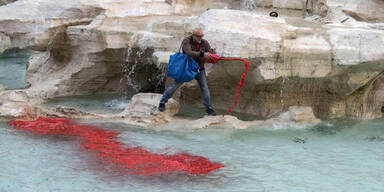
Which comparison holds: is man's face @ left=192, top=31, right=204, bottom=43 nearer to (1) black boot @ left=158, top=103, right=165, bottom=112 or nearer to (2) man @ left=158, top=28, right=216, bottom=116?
(2) man @ left=158, top=28, right=216, bottom=116

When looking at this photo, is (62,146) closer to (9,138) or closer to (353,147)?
(9,138)

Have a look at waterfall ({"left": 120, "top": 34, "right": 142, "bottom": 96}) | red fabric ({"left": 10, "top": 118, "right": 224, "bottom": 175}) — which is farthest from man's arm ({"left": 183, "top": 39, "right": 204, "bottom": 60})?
waterfall ({"left": 120, "top": 34, "right": 142, "bottom": 96})

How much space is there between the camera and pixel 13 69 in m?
14.7

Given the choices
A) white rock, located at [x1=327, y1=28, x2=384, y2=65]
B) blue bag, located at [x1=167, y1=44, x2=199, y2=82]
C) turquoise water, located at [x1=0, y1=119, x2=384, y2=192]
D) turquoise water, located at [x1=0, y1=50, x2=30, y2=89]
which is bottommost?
turquoise water, located at [x1=0, y1=50, x2=30, y2=89]

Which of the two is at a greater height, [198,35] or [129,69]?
[198,35]

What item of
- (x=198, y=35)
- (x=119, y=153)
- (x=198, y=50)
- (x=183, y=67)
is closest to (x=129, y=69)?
(x=183, y=67)

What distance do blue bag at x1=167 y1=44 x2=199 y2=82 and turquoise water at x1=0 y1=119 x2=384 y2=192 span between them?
2.92 feet

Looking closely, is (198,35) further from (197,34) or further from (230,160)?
(230,160)

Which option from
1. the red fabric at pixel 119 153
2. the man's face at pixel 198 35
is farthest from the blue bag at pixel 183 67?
the red fabric at pixel 119 153

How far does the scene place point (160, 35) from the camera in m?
9.16

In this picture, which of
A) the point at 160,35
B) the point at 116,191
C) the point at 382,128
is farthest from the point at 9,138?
the point at 382,128

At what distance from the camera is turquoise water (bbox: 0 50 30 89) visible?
478 inches

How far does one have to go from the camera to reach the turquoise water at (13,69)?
39.9 feet

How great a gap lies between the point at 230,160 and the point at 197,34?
86.8 inches
